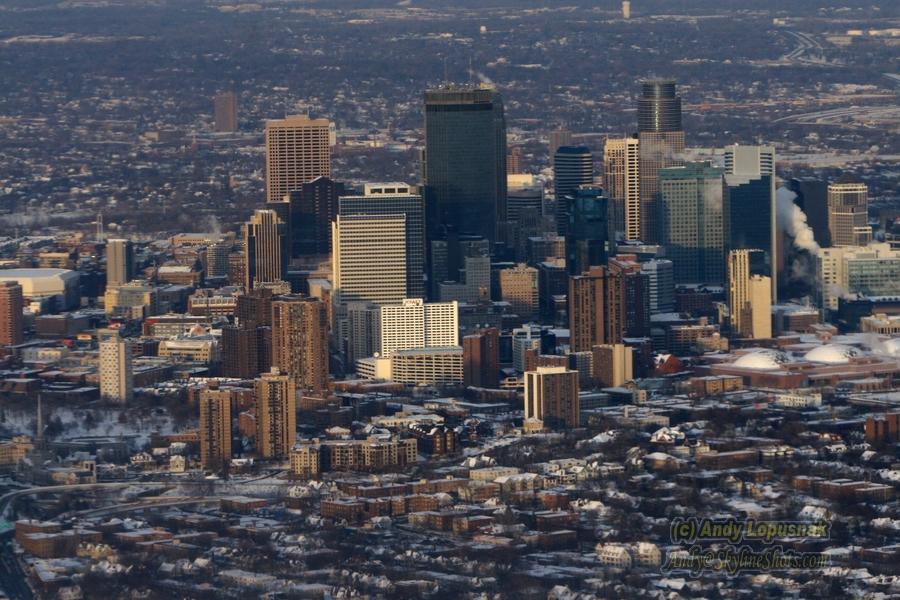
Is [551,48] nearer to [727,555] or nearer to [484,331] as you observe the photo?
[484,331]

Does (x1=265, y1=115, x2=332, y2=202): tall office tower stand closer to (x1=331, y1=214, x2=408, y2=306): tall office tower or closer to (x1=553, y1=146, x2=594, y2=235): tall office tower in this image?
(x1=553, y1=146, x2=594, y2=235): tall office tower

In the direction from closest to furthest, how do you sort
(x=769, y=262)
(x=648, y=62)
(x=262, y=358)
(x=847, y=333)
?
(x=262, y=358) → (x=847, y=333) → (x=769, y=262) → (x=648, y=62)

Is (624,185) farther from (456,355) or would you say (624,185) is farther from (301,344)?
(301,344)

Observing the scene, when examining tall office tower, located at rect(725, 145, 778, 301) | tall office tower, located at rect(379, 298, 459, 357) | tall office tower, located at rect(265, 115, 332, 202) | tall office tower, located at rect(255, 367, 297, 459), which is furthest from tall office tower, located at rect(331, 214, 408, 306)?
tall office tower, located at rect(255, 367, 297, 459)

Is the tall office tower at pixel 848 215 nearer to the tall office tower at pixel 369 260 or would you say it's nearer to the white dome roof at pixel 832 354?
the tall office tower at pixel 369 260

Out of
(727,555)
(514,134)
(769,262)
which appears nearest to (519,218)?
(769,262)

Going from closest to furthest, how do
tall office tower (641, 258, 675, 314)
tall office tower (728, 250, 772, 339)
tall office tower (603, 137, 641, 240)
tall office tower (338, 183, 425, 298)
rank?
1. tall office tower (728, 250, 772, 339)
2. tall office tower (338, 183, 425, 298)
3. tall office tower (641, 258, 675, 314)
4. tall office tower (603, 137, 641, 240)

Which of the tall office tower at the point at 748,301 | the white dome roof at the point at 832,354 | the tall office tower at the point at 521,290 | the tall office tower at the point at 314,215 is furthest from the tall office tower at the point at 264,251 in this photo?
the white dome roof at the point at 832,354
